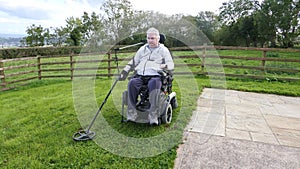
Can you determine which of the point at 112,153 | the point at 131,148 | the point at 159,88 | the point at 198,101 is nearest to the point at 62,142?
the point at 112,153

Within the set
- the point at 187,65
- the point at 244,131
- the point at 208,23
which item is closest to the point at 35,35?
the point at 208,23

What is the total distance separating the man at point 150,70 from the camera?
2.35m

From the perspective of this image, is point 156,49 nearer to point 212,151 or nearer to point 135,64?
point 135,64

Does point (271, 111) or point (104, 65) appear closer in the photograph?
point (271, 111)

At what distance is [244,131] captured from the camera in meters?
2.44

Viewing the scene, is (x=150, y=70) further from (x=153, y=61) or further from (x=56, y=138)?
(x=56, y=138)

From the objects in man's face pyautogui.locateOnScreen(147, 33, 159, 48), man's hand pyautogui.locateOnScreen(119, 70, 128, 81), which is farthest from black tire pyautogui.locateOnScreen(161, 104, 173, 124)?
man's face pyautogui.locateOnScreen(147, 33, 159, 48)

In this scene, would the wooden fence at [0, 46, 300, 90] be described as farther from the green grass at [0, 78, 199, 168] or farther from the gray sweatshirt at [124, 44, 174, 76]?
the gray sweatshirt at [124, 44, 174, 76]

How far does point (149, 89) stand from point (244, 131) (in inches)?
49.8

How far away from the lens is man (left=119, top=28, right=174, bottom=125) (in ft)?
7.71

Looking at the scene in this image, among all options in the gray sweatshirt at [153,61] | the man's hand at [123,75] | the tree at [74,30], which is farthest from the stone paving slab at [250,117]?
the tree at [74,30]

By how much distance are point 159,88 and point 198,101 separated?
1.45m

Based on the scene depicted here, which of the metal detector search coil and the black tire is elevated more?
the black tire

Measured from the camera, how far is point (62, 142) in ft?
Answer: 6.98
